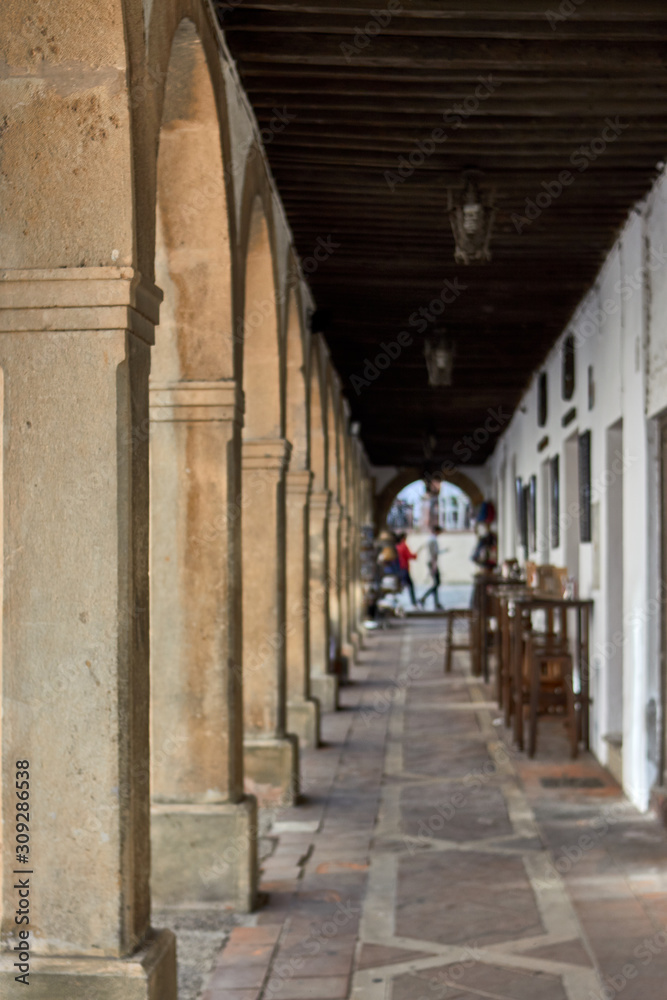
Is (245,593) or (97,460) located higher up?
(97,460)

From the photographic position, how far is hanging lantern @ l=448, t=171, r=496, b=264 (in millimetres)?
6035

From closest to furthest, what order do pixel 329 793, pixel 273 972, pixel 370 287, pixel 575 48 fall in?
pixel 273 972 → pixel 575 48 → pixel 329 793 → pixel 370 287

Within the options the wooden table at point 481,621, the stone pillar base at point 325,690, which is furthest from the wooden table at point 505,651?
the stone pillar base at point 325,690

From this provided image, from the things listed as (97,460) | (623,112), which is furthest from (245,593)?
(97,460)

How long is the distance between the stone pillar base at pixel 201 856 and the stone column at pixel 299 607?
12.2 ft

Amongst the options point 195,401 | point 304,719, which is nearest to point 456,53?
point 195,401

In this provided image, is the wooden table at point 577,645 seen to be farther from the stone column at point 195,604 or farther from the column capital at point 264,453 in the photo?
the stone column at point 195,604

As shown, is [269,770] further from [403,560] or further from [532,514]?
[403,560]

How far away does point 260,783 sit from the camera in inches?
278

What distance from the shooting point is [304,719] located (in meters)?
9.14

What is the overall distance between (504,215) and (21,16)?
187 inches

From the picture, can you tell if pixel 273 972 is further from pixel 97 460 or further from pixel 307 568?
pixel 307 568

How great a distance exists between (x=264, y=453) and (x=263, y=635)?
110 centimetres

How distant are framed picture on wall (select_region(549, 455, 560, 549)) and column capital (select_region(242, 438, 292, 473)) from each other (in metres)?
5.02
